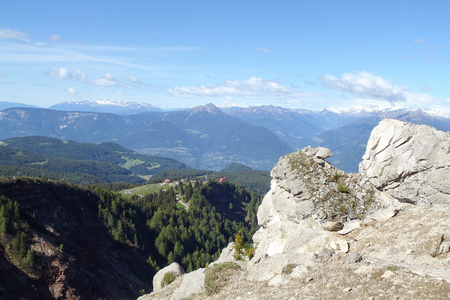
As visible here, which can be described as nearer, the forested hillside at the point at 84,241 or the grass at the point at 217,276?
the grass at the point at 217,276

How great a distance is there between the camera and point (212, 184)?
19150 cm

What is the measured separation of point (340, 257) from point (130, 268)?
6688 cm

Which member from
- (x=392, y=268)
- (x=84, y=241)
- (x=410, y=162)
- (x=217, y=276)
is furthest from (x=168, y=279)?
(x=84, y=241)

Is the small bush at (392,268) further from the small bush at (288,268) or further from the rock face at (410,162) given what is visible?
the rock face at (410,162)

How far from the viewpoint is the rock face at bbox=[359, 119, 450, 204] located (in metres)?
31.5

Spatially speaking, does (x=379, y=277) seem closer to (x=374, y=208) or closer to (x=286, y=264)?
(x=286, y=264)

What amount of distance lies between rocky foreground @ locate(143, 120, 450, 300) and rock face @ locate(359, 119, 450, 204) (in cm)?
10

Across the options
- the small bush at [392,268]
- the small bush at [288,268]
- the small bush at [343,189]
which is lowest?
the small bush at [288,268]

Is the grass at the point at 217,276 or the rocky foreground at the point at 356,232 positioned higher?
the rocky foreground at the point at 356,232

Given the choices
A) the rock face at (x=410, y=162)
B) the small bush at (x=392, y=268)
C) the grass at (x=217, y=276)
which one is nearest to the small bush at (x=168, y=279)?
the grass at (x=217, y=276)

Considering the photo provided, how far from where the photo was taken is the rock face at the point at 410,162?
104 feet

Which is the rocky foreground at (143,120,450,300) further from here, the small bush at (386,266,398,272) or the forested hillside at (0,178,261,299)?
the forested hillside at (0,178,261,299)

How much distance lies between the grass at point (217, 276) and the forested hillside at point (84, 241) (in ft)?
124

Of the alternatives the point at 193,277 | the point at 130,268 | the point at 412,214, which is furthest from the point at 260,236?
the point at 130,268
